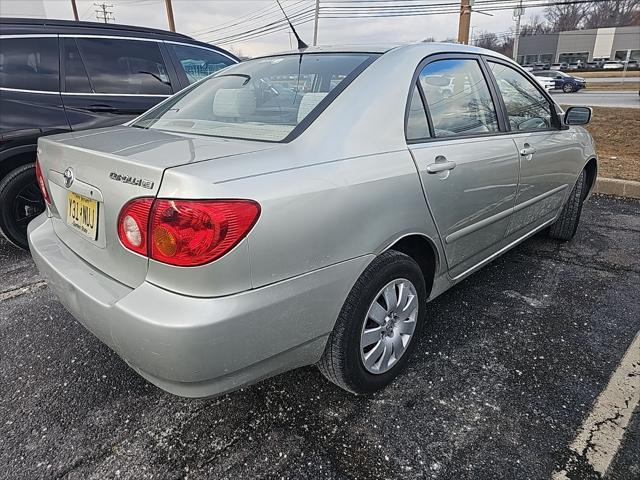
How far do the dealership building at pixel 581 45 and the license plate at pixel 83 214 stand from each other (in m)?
74.6

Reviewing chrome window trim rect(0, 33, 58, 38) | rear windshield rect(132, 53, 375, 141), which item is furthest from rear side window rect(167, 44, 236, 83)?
rear windshield rect(132, 53, 375, 141)

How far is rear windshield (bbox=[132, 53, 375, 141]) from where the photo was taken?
1943 millimetres

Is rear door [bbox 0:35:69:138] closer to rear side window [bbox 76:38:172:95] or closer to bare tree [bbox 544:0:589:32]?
rear side window [bbox 76:38:172:95]

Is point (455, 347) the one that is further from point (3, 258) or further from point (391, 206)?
point (3, 258)

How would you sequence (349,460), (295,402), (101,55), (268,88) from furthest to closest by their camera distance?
(101,55)
(268,88)
(295,402)
(349,460)

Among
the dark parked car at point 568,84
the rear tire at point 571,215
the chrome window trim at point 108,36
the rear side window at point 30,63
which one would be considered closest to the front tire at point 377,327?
the rear tire at point 571,215

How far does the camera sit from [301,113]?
1901 millimetres

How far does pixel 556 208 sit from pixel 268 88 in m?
2.54

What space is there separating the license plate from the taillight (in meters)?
0.35

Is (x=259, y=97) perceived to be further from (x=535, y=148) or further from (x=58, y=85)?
(x=58, y=85)

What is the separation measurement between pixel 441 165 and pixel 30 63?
3372 mm

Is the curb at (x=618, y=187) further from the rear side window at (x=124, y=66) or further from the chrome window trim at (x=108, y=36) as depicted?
the chrome window trim at (x=108, y=36)

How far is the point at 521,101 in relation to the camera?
306 cm

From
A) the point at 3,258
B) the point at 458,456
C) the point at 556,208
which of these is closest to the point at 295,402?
the point at 458,456
